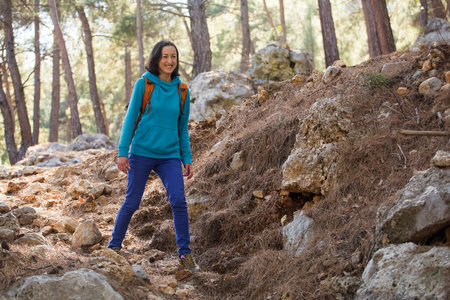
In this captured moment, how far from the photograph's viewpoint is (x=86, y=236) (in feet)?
14.1

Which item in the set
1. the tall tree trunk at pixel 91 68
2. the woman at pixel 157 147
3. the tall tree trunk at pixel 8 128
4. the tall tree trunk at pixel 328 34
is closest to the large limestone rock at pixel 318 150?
the woman at pixel 157 147

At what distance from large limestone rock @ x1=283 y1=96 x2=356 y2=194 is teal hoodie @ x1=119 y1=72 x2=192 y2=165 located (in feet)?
3.85

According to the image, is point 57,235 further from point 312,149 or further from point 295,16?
point 295,16

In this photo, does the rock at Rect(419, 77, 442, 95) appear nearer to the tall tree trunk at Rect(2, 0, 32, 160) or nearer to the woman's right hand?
the woman's right hand

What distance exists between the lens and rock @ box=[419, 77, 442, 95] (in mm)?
4270

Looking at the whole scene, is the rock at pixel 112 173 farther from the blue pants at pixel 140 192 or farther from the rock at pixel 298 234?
the rock at pixel 298 234

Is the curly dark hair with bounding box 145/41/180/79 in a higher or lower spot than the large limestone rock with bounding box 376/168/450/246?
higher

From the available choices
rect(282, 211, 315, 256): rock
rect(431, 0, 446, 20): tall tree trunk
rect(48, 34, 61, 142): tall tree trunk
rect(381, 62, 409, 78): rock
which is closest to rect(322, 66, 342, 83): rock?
rect(381, 62, 409, 78): rock

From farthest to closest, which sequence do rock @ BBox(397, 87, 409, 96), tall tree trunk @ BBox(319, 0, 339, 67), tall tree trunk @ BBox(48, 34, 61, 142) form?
tall tree trunk @ BBox(48, 34, 61, 142) → tall tree trunk @ BBox(319, 0, 339, 67) → rock @ BBox(397, 87, 409, 96)

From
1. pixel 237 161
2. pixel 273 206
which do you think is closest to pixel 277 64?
pixel 237 161

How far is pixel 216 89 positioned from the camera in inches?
360

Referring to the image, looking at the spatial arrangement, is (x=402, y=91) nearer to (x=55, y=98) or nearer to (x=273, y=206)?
(x=273, y=206)

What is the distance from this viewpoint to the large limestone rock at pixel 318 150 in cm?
404

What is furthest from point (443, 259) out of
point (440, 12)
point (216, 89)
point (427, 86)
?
point (440, 12)
